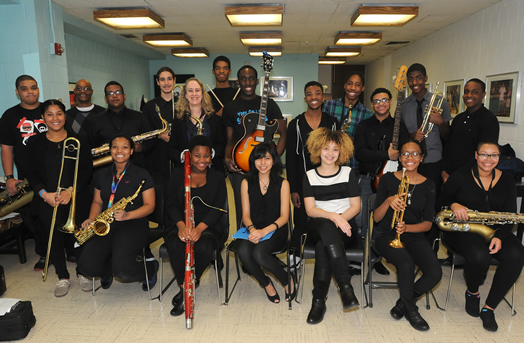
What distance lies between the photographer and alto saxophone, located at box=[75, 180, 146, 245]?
→ 2951mm

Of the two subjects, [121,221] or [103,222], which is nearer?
[103,222]

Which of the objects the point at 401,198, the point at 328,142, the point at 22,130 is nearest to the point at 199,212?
the point at 328,142

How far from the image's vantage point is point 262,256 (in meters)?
2.81

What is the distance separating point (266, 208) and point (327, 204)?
0.50m

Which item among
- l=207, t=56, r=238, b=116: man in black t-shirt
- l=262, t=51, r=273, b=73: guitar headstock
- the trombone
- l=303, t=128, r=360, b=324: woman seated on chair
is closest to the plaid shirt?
l=303, t=128, r=360, b=324: woman seated on chair

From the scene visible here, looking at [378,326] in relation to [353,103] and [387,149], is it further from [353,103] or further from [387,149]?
[353,103]

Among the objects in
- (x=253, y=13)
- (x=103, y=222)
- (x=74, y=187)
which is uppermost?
(x=253, y=13)

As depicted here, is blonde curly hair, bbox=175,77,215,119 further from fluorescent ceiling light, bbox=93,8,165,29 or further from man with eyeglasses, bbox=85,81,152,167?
fluorescent ceiling light, bbox=93,8,165,29

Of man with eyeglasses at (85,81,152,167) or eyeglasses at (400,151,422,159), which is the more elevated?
man with eyeglasses at (85,81,152,167)

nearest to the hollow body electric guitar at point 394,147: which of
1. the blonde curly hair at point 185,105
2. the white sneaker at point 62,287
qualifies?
the blonde curly hair at point 185,105

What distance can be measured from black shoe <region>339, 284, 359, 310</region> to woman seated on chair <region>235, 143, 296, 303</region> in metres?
0.50

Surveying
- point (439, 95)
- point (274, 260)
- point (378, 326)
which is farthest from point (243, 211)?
point (439, 95)

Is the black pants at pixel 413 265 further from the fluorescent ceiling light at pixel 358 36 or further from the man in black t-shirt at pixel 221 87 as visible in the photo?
the fluorescent ceiling light at pixel 358 36

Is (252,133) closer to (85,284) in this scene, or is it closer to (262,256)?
(262,256)
